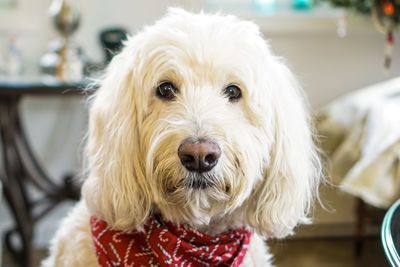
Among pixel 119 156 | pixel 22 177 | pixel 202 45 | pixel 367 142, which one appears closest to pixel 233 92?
pixel 202 45

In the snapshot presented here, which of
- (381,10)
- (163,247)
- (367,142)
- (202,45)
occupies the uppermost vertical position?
(202,45)

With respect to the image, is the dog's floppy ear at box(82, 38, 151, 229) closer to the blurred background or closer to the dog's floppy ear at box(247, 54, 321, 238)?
the dog's floppy ear at box(247, 54, 321, 238)

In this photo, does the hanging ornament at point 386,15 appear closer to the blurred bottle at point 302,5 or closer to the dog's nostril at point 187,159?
the blurred bottle at point 302,5

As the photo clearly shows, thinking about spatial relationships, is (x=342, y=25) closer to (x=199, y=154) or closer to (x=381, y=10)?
(x=381, y=10)

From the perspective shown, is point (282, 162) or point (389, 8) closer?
point (282, 162)

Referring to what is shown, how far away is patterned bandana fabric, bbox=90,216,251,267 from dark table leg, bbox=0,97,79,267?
48.4 inches

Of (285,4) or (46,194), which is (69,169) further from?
(285,4)

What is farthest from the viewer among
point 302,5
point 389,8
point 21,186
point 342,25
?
point 302,5

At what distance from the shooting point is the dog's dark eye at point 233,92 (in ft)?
3.67

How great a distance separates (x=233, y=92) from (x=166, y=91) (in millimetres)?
131

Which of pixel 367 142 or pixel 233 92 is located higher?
pixel 233 92

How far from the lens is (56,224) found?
2797 mm

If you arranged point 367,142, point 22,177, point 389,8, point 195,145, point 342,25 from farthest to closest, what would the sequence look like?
1. point 342,25
2. point 22,177
3. point 389,8
4. point 367,142
5. point 195,145

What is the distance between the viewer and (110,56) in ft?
8.09
